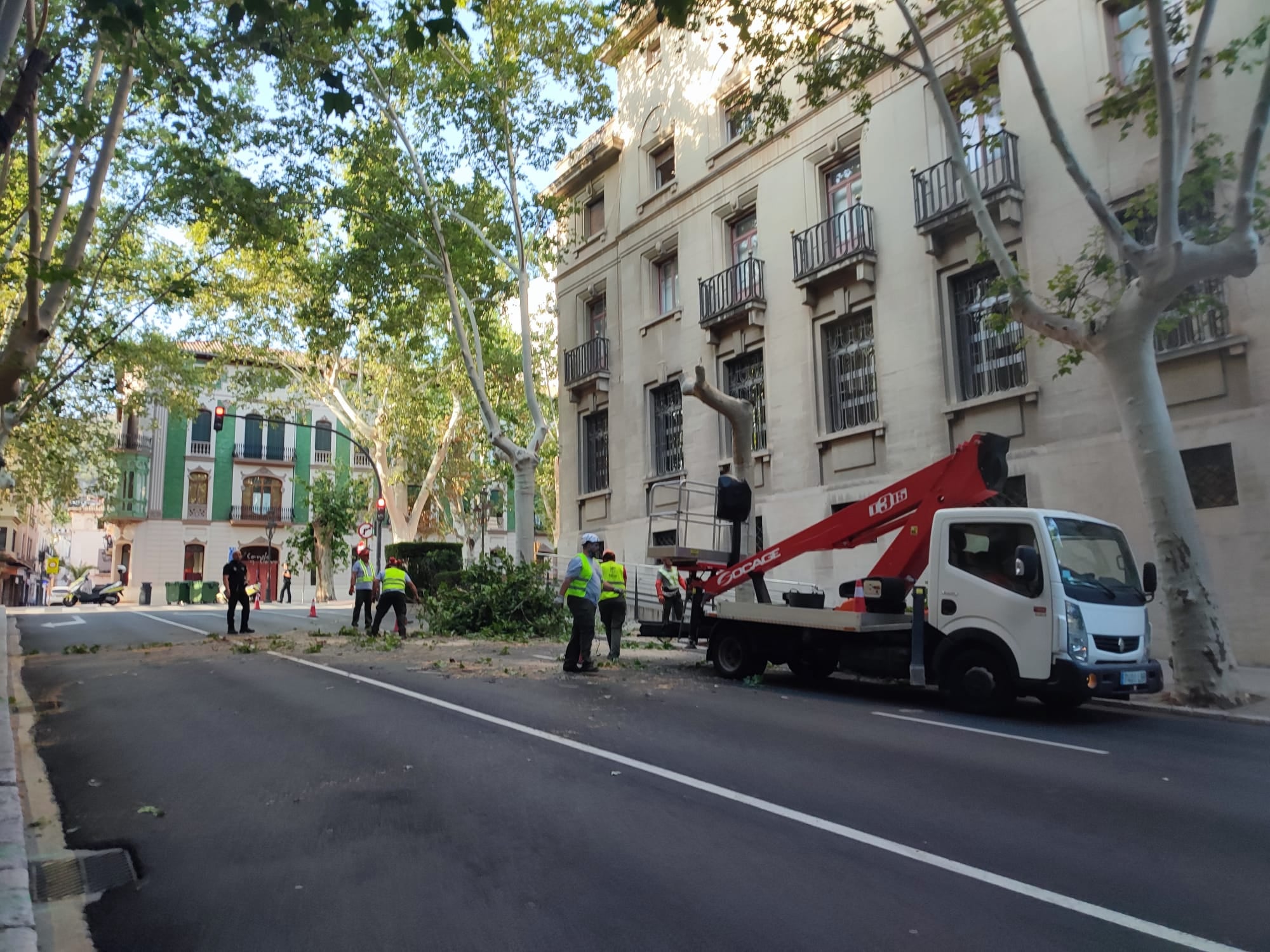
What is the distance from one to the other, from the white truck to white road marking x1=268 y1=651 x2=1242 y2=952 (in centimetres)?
A: 412

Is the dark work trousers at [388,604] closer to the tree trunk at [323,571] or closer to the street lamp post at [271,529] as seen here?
the tree trunk at [323,571]

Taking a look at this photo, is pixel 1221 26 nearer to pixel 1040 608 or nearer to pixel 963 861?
pixel 1040 608

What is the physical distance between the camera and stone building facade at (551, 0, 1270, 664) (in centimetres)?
1291

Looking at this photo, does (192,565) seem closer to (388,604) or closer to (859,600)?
(388,604)

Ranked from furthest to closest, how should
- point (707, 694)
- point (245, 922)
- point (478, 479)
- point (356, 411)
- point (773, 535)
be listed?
point (478, 479), point (356, 411), point (773, 535), point (707, 694), point (245, 922)

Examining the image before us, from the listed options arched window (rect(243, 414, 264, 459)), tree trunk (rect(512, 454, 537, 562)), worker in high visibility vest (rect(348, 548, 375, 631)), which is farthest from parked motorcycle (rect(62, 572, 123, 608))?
tree trunk (rect(512, 454, 537, 562))

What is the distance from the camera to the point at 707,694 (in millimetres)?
9883

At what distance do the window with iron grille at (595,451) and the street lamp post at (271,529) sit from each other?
24201 millimetres

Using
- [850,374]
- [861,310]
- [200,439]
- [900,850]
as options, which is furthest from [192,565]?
[900,850]

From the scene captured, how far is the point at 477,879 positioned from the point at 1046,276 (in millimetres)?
14047

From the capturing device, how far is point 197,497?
51812mm

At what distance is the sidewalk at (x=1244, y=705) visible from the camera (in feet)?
29.4

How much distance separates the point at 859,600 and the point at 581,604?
334 cm

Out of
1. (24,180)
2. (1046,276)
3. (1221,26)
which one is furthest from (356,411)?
(1221,26)
